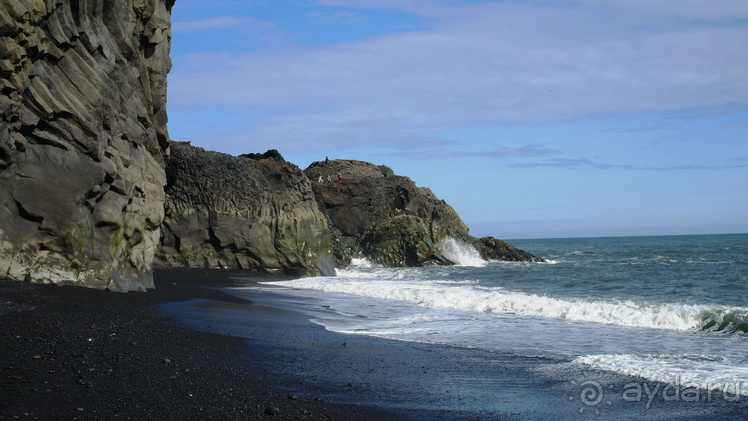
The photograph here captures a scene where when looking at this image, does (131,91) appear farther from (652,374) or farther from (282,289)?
(652,374)

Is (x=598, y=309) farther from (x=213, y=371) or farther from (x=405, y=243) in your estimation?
(x=405, y=243)

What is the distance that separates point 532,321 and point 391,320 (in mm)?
2789

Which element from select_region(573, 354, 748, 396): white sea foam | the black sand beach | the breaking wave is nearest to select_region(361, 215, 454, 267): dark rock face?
the breaking wave

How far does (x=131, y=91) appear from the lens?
14.8m

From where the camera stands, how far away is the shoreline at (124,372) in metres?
4.96

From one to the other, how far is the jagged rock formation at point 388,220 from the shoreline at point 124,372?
22.9m

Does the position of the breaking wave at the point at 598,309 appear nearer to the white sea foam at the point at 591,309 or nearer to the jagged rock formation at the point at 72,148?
the white sea foam at the point at 591,309

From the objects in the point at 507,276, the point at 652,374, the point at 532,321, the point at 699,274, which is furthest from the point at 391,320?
the point at 699,274

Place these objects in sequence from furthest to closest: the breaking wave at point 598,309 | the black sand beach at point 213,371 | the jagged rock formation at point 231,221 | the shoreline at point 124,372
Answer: the jagged rock formation at point 231,221 < the breaking wave at point 598,309 < the black sand beach at point 213,371 < the shoreline at point 124,372

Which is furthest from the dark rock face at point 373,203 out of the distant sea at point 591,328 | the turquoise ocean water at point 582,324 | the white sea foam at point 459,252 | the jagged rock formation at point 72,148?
the jagged rock formation at point 72,148

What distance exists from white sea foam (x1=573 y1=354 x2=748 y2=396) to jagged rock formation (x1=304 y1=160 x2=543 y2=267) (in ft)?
76.6

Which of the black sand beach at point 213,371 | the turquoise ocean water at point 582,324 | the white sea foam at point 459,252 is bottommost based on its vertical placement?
the turquoise ocean water at point 582,324

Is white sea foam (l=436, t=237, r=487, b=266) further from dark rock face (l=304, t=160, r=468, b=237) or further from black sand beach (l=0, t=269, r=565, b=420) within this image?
black sand beach (l=0, t=269, r=565, b=420)

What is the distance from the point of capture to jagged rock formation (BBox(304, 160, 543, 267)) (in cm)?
3450
